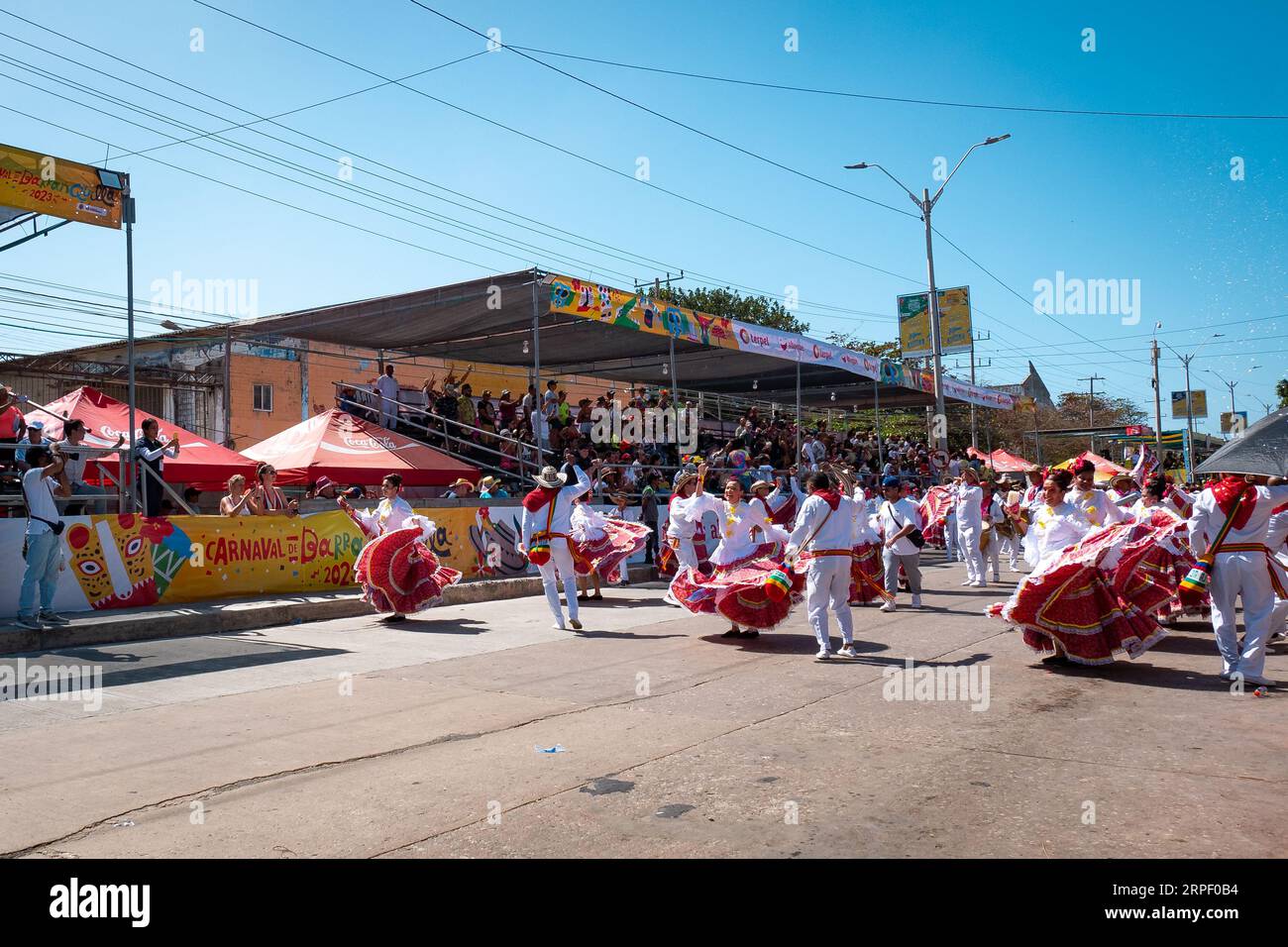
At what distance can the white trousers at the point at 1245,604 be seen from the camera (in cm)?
822

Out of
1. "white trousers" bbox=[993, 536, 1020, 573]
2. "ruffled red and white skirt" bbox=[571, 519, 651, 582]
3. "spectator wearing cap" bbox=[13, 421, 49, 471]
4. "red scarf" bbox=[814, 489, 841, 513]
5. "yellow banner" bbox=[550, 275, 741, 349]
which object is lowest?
"white trousers" bbox=[993, 536, 1020, 573]

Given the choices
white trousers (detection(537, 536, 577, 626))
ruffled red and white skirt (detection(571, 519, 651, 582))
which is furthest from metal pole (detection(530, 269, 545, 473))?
white trousers (detection(537, 536, 577, 626))

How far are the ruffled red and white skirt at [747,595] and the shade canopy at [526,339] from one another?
7.69 m

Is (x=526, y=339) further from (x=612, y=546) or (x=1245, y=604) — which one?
(x=1245, y=604)

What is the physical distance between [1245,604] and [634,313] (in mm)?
13125

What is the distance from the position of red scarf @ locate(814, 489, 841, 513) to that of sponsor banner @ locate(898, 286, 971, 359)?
73.1 feet

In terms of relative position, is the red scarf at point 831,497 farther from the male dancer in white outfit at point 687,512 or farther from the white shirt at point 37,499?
the white shirt at point 37,499

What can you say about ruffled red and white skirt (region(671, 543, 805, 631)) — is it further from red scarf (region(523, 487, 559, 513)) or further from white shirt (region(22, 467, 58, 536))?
white shirt (region(22, 467, 58, 536))

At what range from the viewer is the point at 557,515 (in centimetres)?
1280

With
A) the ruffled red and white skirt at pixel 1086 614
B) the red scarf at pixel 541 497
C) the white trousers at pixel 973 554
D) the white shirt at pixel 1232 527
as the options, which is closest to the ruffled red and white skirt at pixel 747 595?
the red scarf at pixel 541 497

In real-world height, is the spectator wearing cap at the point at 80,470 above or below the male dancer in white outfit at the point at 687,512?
above

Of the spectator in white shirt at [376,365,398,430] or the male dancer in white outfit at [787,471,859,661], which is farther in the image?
the spectator in white shirt at [376,365,398,430]

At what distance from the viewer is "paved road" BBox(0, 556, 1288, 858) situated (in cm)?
484
